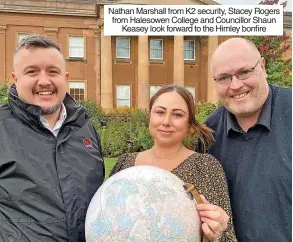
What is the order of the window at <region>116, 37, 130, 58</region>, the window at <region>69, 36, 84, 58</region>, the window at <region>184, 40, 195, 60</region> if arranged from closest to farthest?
the window at <region>69, 36, 84, 58</region>, the window at <region>116, 37, 130, 58</region>, the window at <region>184, 40, 195, 60</region>

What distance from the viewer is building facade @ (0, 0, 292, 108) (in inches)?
1364

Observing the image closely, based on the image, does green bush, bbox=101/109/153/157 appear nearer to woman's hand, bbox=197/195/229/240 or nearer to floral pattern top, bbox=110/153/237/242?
→ floral pattern top, bbox=110/153/237/242

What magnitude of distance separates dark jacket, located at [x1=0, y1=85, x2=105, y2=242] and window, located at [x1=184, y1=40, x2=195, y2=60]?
117 feet

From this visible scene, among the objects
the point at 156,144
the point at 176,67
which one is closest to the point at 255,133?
the point at 156,144

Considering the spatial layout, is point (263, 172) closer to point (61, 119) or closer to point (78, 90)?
point (61, 119)

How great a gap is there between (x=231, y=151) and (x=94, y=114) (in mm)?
25987

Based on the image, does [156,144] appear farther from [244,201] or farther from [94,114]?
[94,114]

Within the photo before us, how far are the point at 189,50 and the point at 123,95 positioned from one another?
6.88m

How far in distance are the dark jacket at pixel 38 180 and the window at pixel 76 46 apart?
33363mm

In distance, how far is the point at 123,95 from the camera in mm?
37125

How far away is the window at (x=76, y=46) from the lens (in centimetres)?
3594

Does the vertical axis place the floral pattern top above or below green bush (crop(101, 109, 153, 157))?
above

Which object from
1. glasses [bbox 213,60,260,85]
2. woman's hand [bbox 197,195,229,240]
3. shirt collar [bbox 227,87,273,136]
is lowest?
woman's hand [bbox 197,195,229,240]

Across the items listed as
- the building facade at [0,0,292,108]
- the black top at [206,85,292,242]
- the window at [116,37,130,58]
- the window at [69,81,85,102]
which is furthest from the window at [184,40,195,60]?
the black top at [206,85,292,242]
